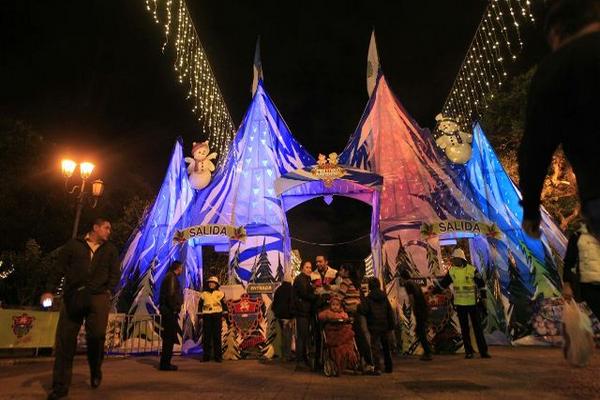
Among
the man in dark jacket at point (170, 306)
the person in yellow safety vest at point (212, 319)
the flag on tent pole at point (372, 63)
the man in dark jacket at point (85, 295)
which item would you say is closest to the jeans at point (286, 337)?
the person in yellow safety vest at point (212, 319)

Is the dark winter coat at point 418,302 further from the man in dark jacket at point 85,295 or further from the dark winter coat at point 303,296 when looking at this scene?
the man in dark jacket at point 85,295

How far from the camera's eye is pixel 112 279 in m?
5.08

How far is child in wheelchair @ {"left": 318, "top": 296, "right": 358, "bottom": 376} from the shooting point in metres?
6.49

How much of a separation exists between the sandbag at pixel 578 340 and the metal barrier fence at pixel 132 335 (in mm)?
10559

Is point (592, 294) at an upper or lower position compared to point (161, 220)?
lower

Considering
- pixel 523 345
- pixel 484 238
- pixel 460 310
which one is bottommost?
pixel 523 345

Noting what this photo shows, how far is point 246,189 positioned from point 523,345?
31.2ft

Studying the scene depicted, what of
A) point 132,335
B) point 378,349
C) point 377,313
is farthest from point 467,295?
point 132,335

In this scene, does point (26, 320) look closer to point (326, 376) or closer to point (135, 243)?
point (135, 243)

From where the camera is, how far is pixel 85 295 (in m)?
4.68

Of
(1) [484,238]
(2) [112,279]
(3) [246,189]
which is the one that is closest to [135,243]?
(3) [246,189]

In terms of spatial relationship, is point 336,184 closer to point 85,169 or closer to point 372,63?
point 85,169

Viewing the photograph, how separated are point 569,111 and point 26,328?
1291cm

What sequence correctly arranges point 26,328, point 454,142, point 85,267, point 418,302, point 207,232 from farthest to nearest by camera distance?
point 454,142 → point 207,232 → point 26,328 → point 418,302 → point 85,267
